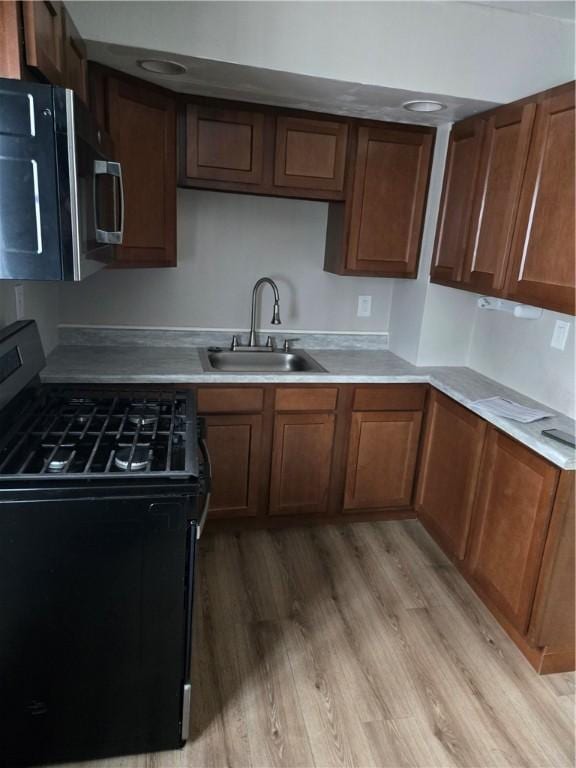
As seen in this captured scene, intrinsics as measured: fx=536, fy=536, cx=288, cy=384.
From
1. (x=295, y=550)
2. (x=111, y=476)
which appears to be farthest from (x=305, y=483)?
(x=111, y=476)

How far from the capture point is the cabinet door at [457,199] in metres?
2.39

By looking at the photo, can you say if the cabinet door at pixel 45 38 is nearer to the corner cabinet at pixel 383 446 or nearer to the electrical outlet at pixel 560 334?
the corner cabinet at pixel 383 446

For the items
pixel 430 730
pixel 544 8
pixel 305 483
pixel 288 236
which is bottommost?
pixel 430 730

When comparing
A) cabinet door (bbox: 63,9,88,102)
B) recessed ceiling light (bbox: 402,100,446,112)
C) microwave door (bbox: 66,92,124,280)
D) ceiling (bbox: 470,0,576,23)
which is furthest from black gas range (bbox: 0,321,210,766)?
ceiling (bbox: 470,0,576,23)

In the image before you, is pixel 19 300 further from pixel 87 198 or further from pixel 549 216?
pixel 549 216

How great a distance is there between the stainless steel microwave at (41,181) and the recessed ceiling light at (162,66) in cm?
91

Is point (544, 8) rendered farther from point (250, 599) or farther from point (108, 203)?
point (250, 599)

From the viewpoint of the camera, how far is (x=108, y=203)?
67.0 inches

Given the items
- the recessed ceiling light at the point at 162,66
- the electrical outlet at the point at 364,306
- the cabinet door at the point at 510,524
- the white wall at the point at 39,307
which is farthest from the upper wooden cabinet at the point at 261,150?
the cabinet door at the point at 510,524

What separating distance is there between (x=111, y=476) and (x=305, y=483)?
4.97 ft

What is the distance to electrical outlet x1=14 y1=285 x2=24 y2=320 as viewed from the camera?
196 centimetres

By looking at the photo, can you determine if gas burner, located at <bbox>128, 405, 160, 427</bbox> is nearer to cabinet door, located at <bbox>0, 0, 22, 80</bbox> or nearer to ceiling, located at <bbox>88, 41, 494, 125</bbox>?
cabinet door, located at <bbox>0, 0, 22, 80</bbox>

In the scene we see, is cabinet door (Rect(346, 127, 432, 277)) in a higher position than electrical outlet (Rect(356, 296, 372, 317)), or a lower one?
higher

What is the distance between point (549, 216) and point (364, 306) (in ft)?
4.18
